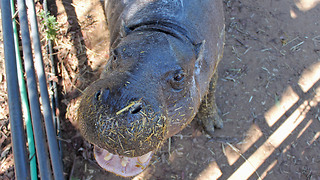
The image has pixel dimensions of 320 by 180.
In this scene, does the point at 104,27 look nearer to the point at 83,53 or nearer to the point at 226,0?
the point at 83,53

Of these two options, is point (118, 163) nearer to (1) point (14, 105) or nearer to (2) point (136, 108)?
(2) point (136, 108)

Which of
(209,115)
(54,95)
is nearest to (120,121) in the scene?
(209,115)

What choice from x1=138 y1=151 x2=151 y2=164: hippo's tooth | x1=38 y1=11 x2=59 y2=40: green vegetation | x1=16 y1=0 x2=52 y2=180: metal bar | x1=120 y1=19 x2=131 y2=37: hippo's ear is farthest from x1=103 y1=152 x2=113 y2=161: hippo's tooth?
x1=38 y1=11 x2=59 y2=40: green vegetation

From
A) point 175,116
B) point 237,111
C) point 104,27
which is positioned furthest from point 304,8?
point 175,116

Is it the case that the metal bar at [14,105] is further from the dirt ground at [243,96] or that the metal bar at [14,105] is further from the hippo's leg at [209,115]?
the hippo's leg at [209,115]

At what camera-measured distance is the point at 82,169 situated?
156 inches

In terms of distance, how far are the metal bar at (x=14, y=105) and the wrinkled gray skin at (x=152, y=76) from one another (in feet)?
2.20

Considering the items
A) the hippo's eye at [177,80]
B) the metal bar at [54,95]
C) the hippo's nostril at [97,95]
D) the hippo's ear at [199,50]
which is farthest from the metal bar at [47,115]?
the hippo's ear at [199,50]

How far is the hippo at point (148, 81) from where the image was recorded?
2.06 meters

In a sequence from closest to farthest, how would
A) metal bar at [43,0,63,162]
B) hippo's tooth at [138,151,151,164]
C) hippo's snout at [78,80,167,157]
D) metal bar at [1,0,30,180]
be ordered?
1. hippo's snout at [78,80,167,157]
2. metal bar at [1,0,30,180]
3. hippo's tooth at [138,151,151,164]
4. metal bar at [43,0,63,162]

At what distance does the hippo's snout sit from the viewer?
2.02 metres

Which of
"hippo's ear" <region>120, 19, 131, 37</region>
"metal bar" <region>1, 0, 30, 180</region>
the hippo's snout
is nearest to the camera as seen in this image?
the hippo's snout

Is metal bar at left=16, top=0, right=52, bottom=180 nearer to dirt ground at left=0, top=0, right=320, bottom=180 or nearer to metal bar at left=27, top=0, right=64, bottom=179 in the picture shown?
metal bar at left=27, top=0, right=64, bottom=179

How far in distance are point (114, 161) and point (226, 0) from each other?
4.86m
